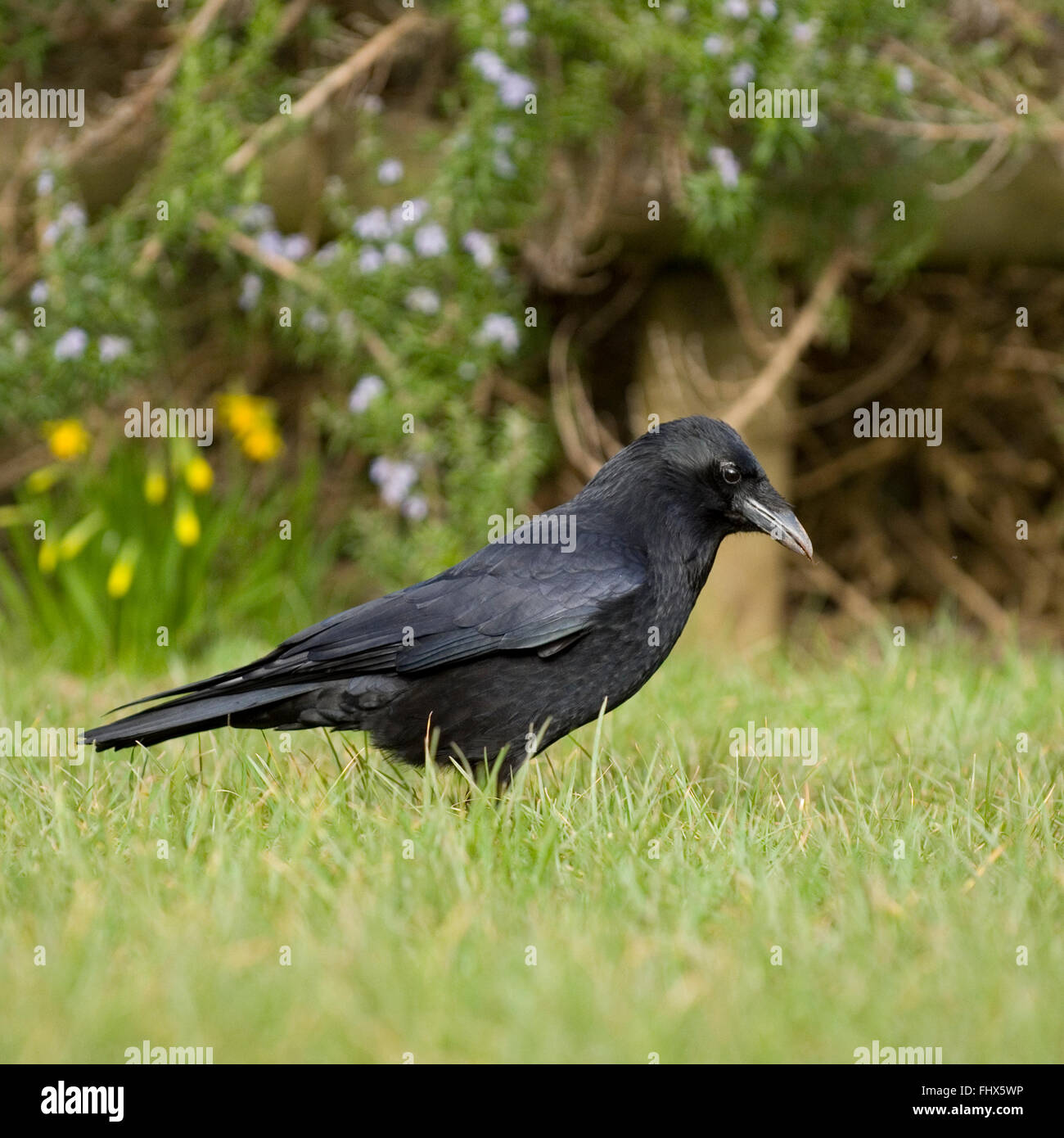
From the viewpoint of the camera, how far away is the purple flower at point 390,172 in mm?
4805

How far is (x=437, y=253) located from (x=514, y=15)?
2.55 ft

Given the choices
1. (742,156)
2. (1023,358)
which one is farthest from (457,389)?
(1023,358)

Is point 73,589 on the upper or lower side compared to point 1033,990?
upper

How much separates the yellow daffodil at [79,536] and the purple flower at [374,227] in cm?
143

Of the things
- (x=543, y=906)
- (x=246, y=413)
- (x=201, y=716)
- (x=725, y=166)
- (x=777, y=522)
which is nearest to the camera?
(x=543, y=906)

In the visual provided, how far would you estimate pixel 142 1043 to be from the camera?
6.02ft

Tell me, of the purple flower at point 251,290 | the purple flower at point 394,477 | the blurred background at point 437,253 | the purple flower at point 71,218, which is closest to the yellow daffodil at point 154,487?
the blurred background at point 437,253

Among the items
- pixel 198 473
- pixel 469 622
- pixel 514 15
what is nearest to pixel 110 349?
pixel 198 473

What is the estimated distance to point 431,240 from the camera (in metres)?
4.70

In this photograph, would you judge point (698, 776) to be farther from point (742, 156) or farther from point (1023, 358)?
point (1023, 358)

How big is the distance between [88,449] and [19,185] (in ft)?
3.27

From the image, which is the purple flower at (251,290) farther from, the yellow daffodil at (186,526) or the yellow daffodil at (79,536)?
the yellow daffodil at (79,536)

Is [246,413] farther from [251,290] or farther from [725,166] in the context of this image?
[725,166]
